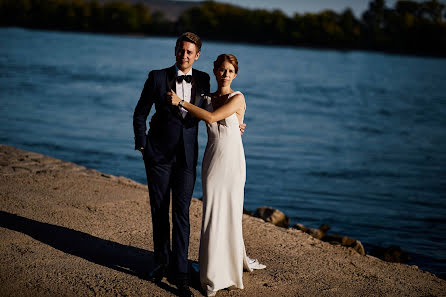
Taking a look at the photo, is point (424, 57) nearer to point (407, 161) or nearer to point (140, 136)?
point (407, 161)

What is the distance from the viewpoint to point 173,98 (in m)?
4.62

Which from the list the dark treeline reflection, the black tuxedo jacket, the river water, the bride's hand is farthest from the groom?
the dark treeline reflection

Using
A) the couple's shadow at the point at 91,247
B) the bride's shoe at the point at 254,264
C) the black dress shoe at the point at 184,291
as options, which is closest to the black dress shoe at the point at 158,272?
the couple's shadow at the point at 91,247

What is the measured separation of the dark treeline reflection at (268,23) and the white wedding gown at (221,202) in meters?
133

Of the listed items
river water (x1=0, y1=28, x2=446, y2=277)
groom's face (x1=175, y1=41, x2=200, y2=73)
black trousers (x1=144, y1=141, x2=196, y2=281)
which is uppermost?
groom's face (x1=175, y1=41, x2=200, y2=73)

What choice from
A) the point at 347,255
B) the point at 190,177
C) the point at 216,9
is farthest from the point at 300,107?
the point at 216,9

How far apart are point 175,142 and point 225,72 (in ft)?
2.47

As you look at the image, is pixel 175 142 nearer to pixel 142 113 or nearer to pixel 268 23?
pixel 142 113

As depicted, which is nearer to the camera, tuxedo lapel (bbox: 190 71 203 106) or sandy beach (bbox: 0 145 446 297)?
tuxedo lapel (bbox: 190 71 203 106)

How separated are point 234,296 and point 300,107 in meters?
28.8

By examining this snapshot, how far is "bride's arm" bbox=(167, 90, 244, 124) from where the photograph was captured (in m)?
4.64

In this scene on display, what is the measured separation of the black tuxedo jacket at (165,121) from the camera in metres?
4.75

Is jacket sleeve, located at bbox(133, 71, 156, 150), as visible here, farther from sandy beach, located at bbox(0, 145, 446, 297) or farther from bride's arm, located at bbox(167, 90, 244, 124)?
sandy beach, located at bbox(0, 145, 446, 297)

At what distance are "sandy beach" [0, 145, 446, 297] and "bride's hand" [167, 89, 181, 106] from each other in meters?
1.70
